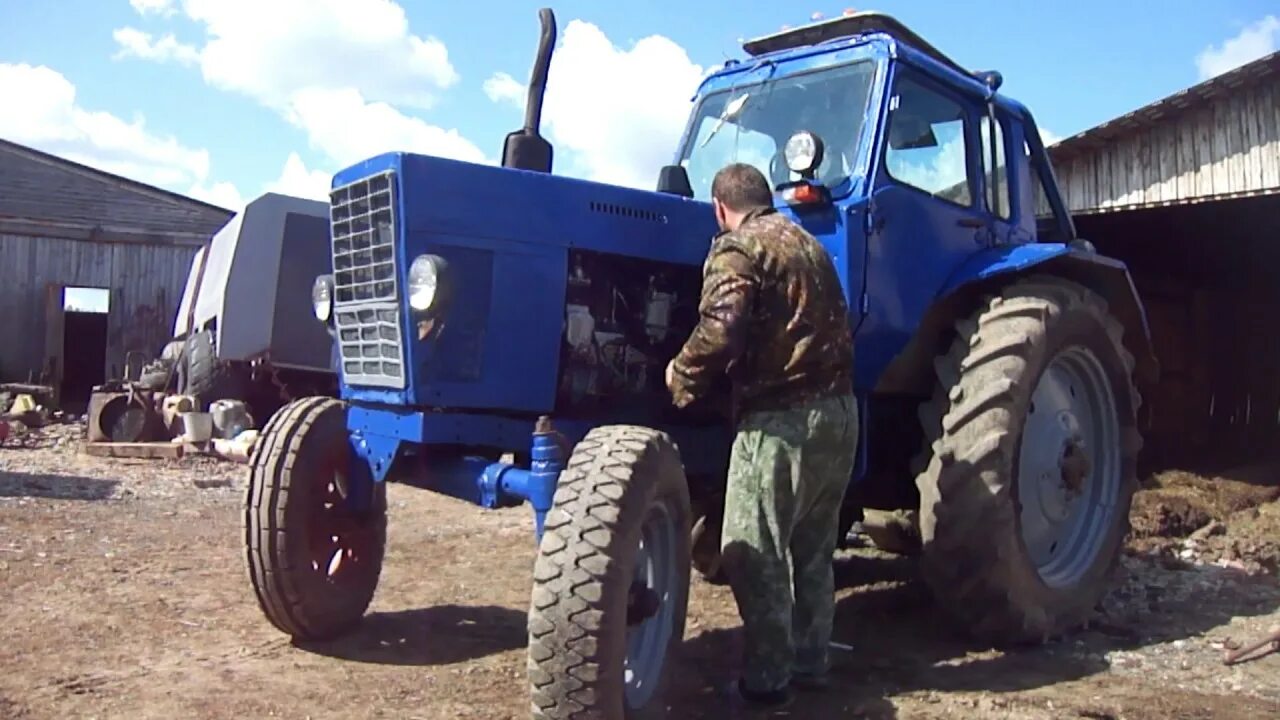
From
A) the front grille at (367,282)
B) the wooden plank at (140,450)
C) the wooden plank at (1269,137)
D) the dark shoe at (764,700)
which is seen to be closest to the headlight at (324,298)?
the front grille at (367,282)

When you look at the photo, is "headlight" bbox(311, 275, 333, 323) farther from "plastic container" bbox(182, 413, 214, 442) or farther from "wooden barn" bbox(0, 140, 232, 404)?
"wooden barn" bbox(0, 140, 232, 404)

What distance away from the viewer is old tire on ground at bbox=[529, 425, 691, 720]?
3.24 meters

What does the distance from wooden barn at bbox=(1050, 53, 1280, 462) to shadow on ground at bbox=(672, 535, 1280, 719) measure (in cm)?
507

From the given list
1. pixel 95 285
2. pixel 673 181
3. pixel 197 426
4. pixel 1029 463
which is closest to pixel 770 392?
pixel 673 181

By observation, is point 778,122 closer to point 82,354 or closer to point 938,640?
point 938,640

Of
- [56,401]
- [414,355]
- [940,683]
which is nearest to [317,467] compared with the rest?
[414,355]

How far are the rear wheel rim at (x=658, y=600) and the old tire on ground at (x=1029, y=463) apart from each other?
129 centimetres

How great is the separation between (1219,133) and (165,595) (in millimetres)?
9417

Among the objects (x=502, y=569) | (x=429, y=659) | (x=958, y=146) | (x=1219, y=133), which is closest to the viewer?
(x=429, y=659)

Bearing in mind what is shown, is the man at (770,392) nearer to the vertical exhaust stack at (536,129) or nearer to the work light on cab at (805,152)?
the work light on cab at (805,152)

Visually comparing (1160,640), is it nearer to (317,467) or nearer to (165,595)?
(317,467)

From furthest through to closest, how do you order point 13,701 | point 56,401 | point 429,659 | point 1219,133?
point 56,401
point 1219,133
point 429,659
point 13,701

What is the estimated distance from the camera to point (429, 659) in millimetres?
4535

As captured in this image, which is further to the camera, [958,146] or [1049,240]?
[1049,240]
